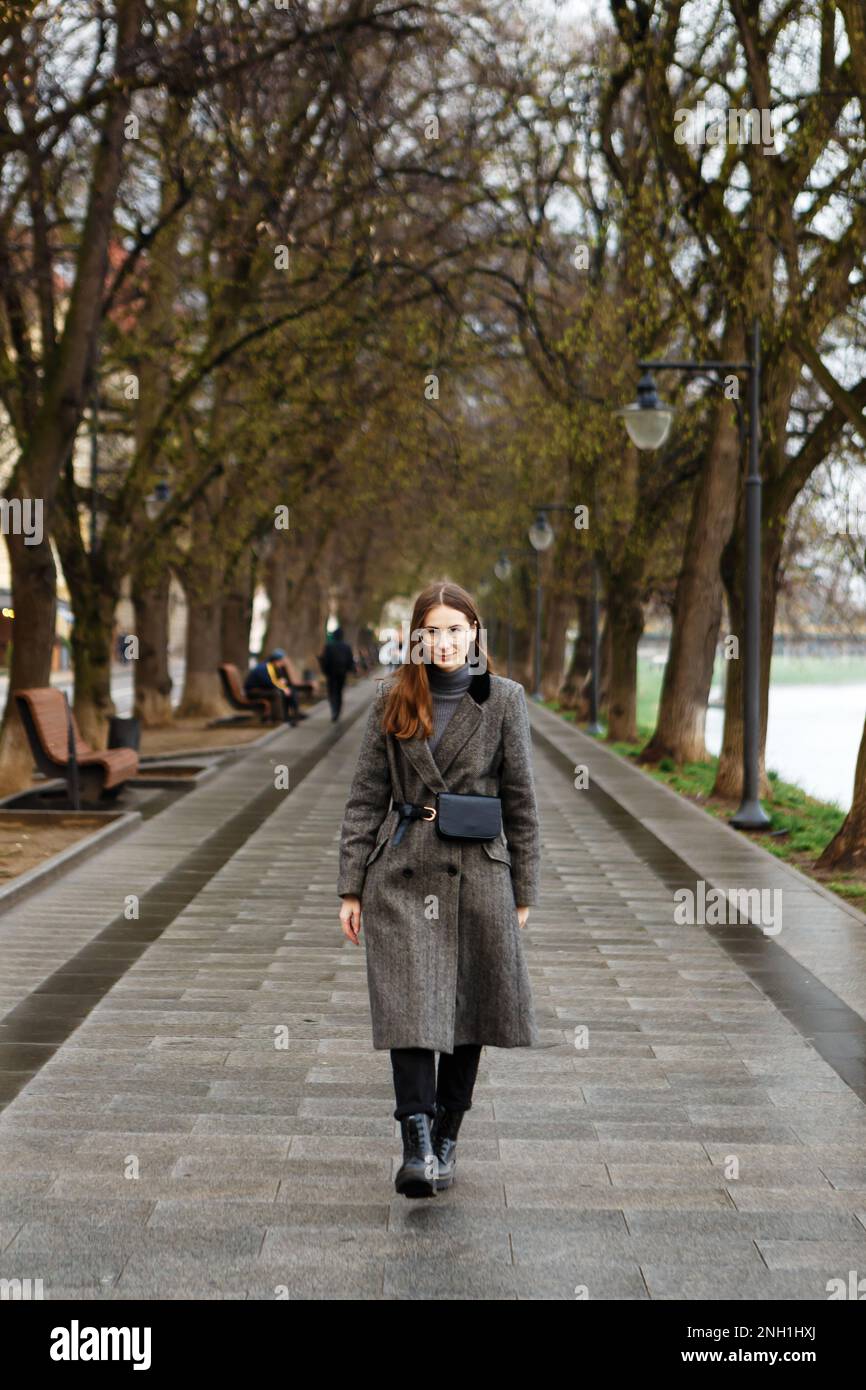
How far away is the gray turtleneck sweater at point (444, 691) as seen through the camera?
5.01 m

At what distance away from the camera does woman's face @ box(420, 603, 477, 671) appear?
16.2ft

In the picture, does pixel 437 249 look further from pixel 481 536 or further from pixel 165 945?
pixel 481 536

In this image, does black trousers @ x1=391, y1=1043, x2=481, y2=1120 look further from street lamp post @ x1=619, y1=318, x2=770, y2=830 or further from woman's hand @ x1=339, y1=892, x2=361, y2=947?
street lamp post @ x1=619, y1=318, x2=770, y2=830

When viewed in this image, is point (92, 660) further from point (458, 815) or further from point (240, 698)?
point (458, 815)

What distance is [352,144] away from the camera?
60.1ft

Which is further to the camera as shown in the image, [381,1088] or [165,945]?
[165,945]

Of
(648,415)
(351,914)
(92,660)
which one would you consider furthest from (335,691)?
(351,914)

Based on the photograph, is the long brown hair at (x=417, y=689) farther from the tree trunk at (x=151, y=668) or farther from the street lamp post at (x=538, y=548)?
the street lamp post at (x=538, y=548)

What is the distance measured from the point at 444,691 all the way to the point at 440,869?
0.50 metres

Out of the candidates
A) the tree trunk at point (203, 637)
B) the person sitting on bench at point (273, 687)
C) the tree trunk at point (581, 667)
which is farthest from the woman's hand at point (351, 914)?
the tree trunk at point (581, 667)

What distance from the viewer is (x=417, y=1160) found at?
16.1 feet

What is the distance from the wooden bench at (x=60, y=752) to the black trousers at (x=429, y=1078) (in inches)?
384

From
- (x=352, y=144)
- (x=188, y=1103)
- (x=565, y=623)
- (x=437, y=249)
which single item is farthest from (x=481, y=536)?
(x=188, y=1103)
